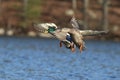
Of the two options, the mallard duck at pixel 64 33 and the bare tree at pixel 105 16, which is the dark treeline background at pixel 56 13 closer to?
the bare tree at pixel 105 16

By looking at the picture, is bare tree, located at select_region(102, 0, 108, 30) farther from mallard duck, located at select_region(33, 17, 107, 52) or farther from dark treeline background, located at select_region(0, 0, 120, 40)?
mallard duck, located at select_region(33, 17, 107, 52)

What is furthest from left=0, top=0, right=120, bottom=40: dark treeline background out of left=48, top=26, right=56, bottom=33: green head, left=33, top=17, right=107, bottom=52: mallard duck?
left=48, top=26, right=56, bottom=33: green head

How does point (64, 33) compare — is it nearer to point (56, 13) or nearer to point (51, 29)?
point (51, 29)

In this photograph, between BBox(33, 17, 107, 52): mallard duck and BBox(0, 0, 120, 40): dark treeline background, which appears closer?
BBox(33, 17, 107, 52): mallard duck

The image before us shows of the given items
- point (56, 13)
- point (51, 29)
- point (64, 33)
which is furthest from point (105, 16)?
point (51, 29)

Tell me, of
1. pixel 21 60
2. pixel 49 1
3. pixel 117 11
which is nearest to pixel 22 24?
pixel 49 1

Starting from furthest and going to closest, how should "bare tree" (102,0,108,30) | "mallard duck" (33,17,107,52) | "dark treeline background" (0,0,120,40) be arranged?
"dark treeline background" (0,0,120,40), "bare tree" (102,0,108,30), "mallard duck" (33,17,107,52)

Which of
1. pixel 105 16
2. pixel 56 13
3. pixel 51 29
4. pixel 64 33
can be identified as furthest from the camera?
pixel 56 13

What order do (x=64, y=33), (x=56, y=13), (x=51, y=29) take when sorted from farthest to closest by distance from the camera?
(x=56, y=13)
(x=64, y=33)
(x=51, y=29)

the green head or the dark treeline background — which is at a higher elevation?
the dark treeline background

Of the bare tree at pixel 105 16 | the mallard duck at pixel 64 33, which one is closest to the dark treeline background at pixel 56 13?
the bare tree at pixel 105 16

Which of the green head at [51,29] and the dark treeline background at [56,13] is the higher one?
the dark treeline background at [56,13]

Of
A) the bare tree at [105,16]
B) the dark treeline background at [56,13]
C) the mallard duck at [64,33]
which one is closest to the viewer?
the mallard duck at [64,33]

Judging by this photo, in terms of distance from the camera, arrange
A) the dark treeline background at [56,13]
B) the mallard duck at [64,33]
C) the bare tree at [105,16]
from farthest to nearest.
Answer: the dark treeline background at [56,13], the bare tree at [105,16], the mallard duck at [64,33]
